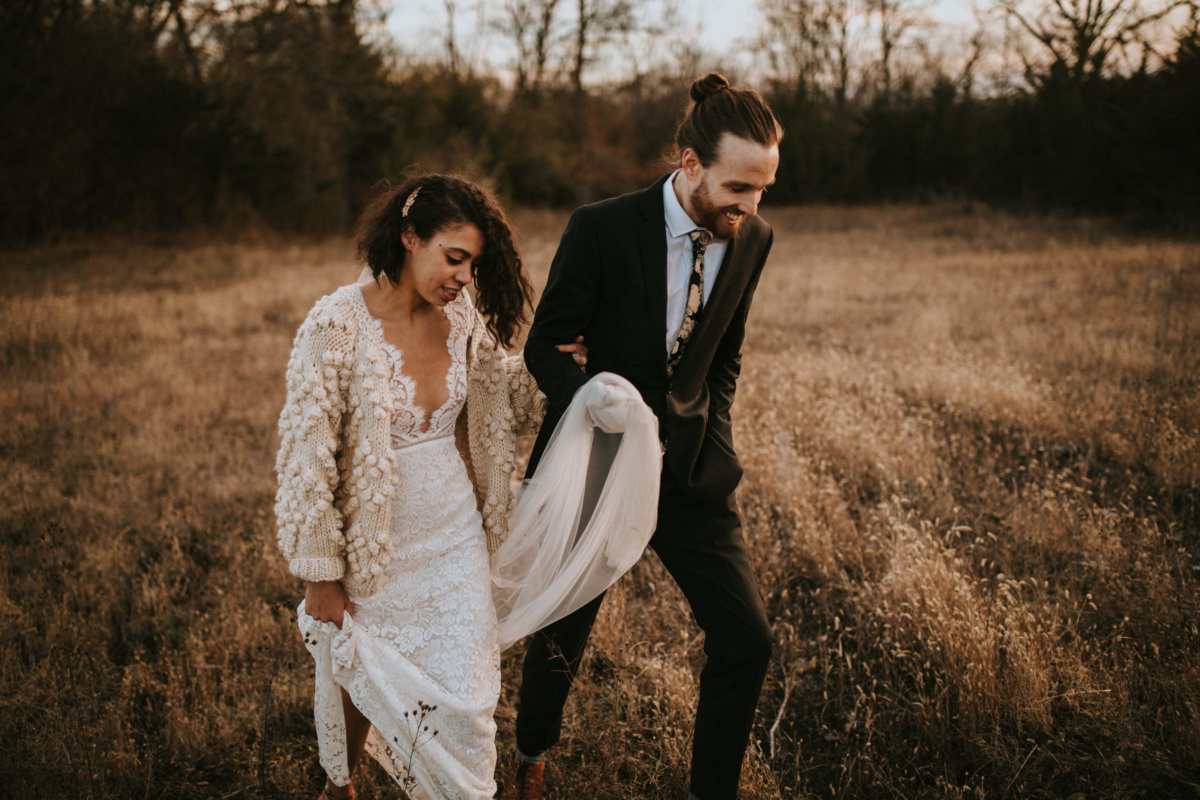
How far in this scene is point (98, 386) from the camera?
273 inches

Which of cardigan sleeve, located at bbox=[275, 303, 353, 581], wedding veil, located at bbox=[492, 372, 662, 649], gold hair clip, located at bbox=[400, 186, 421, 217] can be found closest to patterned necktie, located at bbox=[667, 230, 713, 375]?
wedding veil, located at bbox=[492, 372, 662, 649]

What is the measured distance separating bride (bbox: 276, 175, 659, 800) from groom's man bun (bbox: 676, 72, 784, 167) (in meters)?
0.72

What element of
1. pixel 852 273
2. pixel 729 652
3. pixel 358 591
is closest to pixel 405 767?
pixel 358 591

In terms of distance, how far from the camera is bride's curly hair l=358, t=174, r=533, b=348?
7.50 feet

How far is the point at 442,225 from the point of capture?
2264 millimetres

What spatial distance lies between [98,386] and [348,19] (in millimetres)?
15922

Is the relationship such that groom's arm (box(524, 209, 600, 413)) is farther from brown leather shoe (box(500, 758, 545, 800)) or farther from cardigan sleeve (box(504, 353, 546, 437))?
brown leather shoe (box(500, 758, 545, 800))

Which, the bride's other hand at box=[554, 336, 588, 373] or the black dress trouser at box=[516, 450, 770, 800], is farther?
the bride's other hand at box=[554, 336, 588, 373]

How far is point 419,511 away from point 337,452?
1.07 feet

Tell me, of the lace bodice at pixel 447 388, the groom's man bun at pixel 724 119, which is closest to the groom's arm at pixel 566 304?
the lace bodice at pixel 447 388

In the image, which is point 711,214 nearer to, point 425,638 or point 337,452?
point 337,452

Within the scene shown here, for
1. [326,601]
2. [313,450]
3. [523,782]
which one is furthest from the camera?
[523,782]

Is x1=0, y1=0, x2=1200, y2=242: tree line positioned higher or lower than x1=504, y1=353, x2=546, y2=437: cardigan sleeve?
higher

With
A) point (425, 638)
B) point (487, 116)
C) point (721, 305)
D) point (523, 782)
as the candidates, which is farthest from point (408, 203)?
point (487, 116)
